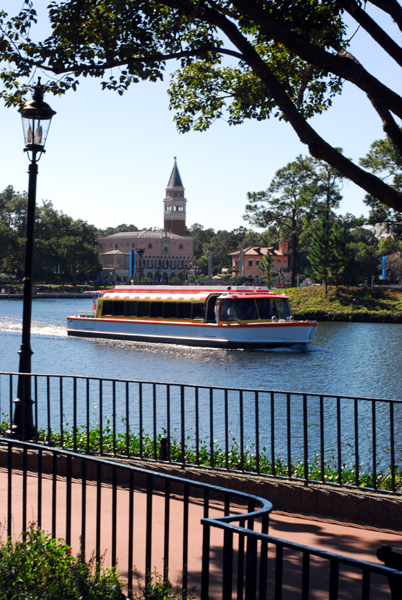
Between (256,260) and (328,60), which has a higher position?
(256,260)

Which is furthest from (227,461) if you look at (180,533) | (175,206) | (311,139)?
(175,206)

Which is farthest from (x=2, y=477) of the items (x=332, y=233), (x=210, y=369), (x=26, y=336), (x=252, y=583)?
(x=332, y=233)

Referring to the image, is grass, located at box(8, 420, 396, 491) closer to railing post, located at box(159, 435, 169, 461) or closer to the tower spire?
railing post, located at box(159, 435, 169, 461)

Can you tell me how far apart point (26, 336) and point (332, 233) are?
50568 millimetres

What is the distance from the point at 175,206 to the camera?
171250 mm

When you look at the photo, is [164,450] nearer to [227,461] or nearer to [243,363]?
[227,461]

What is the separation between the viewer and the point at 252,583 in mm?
2986

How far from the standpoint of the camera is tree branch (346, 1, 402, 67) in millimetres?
Result: 7426

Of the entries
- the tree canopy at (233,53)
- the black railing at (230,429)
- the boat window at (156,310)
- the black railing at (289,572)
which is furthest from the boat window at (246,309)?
the black railing at (289,572)

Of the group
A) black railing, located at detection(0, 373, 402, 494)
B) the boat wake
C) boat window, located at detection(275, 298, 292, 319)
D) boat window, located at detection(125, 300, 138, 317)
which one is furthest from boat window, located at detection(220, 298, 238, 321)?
the boat wake

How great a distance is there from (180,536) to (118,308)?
3330 centimetres

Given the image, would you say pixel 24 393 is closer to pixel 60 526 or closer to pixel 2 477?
pixel 2 477

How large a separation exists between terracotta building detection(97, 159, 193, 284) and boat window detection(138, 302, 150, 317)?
112 metres

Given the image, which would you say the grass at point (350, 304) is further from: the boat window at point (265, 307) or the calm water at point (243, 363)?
the boat window at point (265, 307)
